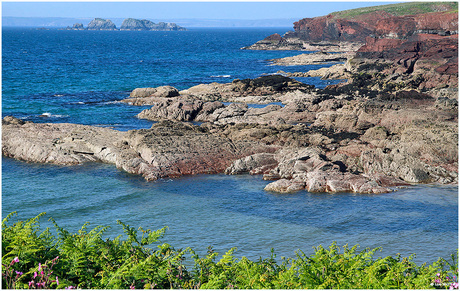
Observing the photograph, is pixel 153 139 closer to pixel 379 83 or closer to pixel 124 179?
pixel 124 179

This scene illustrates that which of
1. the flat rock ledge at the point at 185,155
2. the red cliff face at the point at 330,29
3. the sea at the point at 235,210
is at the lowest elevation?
the sea at the point at 235,210

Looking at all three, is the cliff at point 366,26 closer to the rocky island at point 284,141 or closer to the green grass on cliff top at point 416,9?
the green grass on cliff top at point 416,9

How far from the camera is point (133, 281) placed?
27.9 ft

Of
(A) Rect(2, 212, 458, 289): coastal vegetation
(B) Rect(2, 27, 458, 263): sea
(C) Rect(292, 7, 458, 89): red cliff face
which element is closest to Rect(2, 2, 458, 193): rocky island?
(B) Rect(2, 27, 458, 263): sea

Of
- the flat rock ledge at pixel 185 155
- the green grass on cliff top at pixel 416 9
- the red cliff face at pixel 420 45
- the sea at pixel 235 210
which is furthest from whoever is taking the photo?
the green grass on cliff top at pixel 416 9

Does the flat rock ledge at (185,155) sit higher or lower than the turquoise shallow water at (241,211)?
higher

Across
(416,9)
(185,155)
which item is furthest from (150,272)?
(416,9)

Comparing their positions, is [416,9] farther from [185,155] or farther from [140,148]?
[140,148]

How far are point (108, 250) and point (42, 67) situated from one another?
89.5 meters

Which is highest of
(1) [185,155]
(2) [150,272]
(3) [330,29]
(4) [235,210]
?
(3) [330,29]

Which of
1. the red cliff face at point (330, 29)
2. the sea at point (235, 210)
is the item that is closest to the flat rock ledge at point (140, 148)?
the sea at point (235, 210)

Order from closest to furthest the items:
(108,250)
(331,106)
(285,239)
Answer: (108,250) → (285,239) → (331,106)

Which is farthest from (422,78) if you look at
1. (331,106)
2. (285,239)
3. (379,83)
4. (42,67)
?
(42,67)

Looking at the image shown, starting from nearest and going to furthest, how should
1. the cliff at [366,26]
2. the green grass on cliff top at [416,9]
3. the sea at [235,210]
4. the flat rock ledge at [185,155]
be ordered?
the sea at [235,210] < the flat rock ledge at [185,155] < the cliff at [366,26] < the green grass on cliff top at [416,9]
